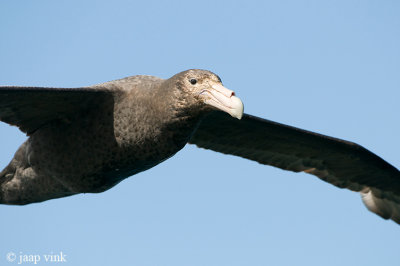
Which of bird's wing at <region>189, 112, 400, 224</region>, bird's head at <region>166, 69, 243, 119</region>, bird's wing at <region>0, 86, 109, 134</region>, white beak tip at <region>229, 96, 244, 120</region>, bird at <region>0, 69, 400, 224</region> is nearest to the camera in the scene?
white beak tip at <region>229, 96, 244, 120</region>

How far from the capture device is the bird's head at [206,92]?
766 cm

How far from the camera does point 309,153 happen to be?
11.4 meters

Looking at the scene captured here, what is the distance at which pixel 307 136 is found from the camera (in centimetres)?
1095

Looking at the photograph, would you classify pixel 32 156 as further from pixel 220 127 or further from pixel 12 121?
pixel 220 127

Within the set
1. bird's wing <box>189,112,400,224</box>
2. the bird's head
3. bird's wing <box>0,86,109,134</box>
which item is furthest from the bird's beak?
bird's wing <box>189,112,400,224</box>

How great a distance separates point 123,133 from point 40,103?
1.23 m

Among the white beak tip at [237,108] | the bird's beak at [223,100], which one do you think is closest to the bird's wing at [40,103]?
the bird's beak at [223,100]

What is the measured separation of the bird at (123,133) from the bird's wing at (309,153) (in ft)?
0.05

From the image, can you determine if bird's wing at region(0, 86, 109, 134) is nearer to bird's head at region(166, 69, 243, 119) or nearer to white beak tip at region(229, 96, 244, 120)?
bird's head at region(166, 69, 243, 119)

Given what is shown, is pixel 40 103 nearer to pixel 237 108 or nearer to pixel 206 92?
pixel 206 92

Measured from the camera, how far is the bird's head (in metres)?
7.66

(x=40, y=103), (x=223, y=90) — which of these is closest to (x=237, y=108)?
(x=223, y=90)

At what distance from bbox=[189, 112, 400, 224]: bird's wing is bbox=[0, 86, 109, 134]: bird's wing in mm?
2171

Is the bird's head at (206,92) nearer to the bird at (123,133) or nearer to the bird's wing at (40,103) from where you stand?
the bird at (123,133)
